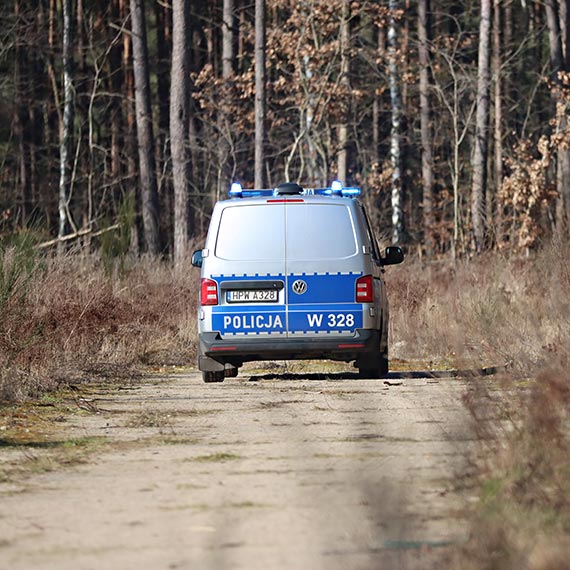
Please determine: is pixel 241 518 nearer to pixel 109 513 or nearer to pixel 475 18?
pixel 109 513

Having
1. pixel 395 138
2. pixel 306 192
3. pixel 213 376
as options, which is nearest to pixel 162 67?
pixel 395 138

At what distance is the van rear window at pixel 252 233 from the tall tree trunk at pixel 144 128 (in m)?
24.9

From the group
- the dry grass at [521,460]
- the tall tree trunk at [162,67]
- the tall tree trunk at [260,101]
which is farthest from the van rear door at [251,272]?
the tall tree trunk at [162,67]

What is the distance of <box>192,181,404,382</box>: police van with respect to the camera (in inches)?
588

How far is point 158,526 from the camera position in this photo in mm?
6648

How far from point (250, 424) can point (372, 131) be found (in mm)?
59298

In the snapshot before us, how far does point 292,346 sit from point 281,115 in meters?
50.7

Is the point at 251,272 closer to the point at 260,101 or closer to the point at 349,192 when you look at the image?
the point at 349,192

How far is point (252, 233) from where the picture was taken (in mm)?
15070

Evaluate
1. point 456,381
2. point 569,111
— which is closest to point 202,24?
point 569,111

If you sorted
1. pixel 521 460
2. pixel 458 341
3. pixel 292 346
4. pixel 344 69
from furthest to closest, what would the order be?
pixel 344 69 → pixel 292 346 → pixel 458 341 → pixel 521 460

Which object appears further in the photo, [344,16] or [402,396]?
[344,16]

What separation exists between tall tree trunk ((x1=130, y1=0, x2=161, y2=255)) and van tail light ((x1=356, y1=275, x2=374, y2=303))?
25.3 m

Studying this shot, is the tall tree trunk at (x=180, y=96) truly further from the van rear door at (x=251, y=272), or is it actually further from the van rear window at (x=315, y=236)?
the van rear window at (x=315, y=236)
